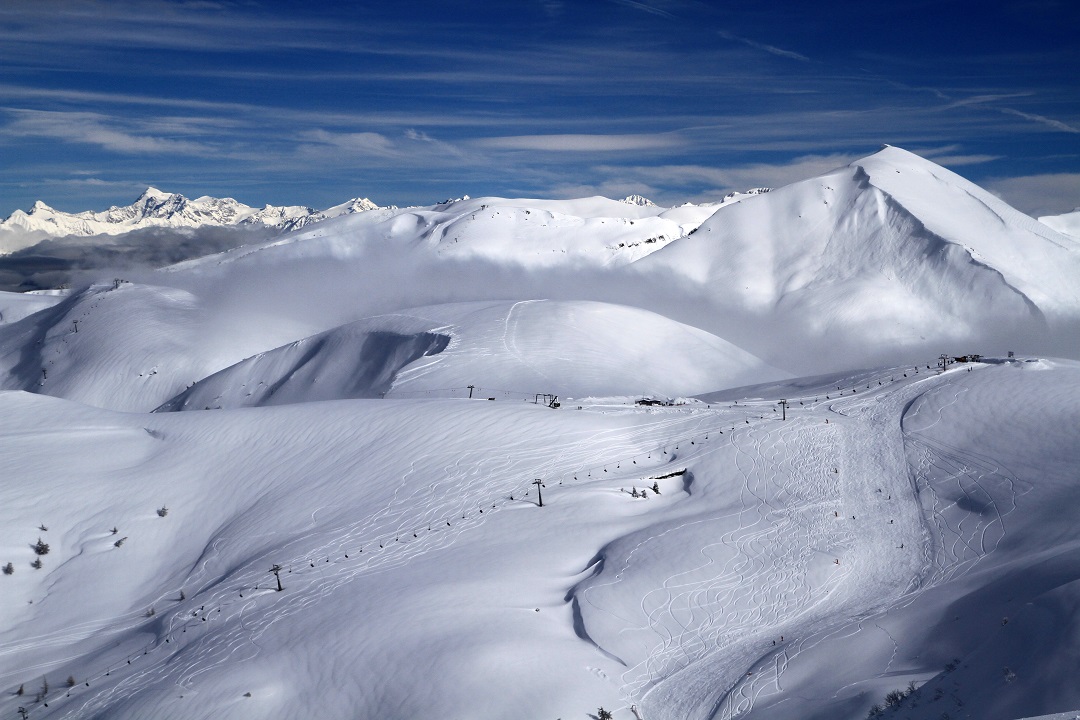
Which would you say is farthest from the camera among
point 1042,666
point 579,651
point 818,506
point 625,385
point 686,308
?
point 686,308

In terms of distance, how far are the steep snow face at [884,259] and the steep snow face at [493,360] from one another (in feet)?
120

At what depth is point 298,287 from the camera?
136 metres

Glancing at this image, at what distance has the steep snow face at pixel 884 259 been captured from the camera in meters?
85.6

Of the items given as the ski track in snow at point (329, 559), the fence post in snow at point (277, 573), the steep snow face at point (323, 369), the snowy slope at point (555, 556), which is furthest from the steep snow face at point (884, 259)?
the fence post in snow at point (277, 573)

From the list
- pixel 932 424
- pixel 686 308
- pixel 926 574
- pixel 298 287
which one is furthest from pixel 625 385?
pixel 298 287

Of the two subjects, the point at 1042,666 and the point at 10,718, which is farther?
the point at 10,718

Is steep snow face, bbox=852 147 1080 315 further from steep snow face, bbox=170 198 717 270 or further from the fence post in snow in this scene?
the fence post in snow

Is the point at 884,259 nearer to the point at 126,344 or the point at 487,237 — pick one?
the point at 487,237

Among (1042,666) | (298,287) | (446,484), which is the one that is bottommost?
(298,287)

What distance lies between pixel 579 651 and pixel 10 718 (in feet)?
47.7

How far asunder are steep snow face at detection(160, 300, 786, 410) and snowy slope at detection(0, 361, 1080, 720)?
14.3 metres

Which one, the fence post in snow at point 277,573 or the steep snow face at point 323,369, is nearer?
the fence post in snow at point 277,573

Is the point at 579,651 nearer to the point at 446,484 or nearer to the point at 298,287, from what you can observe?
the point at 446,484

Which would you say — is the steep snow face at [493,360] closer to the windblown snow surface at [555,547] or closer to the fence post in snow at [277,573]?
the windblown snow surface at [555,547]
